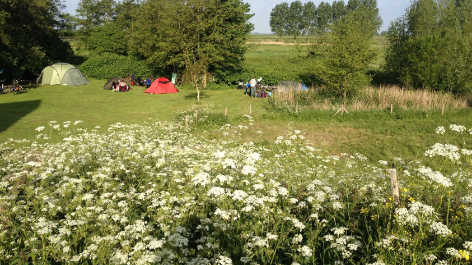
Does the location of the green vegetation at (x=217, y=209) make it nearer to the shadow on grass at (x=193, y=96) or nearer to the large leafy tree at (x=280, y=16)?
the shadow on grass at (x=193, y=96)

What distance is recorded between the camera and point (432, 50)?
21.5 meters

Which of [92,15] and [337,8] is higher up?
[337,8]

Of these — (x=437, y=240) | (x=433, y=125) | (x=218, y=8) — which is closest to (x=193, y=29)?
(x=218, y=8)

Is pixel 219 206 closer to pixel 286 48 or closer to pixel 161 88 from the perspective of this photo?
pixel 161 88

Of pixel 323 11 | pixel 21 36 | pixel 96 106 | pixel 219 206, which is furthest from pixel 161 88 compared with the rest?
pixel 323 11

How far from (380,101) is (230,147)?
1382cm

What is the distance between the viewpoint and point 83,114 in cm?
1631

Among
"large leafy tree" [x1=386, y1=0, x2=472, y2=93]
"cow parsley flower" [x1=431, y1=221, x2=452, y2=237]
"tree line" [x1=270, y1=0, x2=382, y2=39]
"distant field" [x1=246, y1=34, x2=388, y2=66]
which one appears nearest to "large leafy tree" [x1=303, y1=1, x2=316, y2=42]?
"tree line" [x1=270, y1=0, x2=382, y2=39]

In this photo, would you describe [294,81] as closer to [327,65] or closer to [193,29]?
[327,65]

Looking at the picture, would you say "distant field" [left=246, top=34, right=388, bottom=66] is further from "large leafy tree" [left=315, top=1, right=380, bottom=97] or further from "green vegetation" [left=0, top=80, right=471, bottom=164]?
"green vegetation" [left=0, top=80, right=471, bottom=164]

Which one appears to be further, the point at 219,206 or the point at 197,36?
the point at 197,36

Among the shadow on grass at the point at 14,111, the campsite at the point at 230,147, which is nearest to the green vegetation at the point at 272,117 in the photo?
the shadow on grass at the point at 14,111

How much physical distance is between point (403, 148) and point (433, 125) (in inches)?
142

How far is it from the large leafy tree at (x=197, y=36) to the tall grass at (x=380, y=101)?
6982 mm
